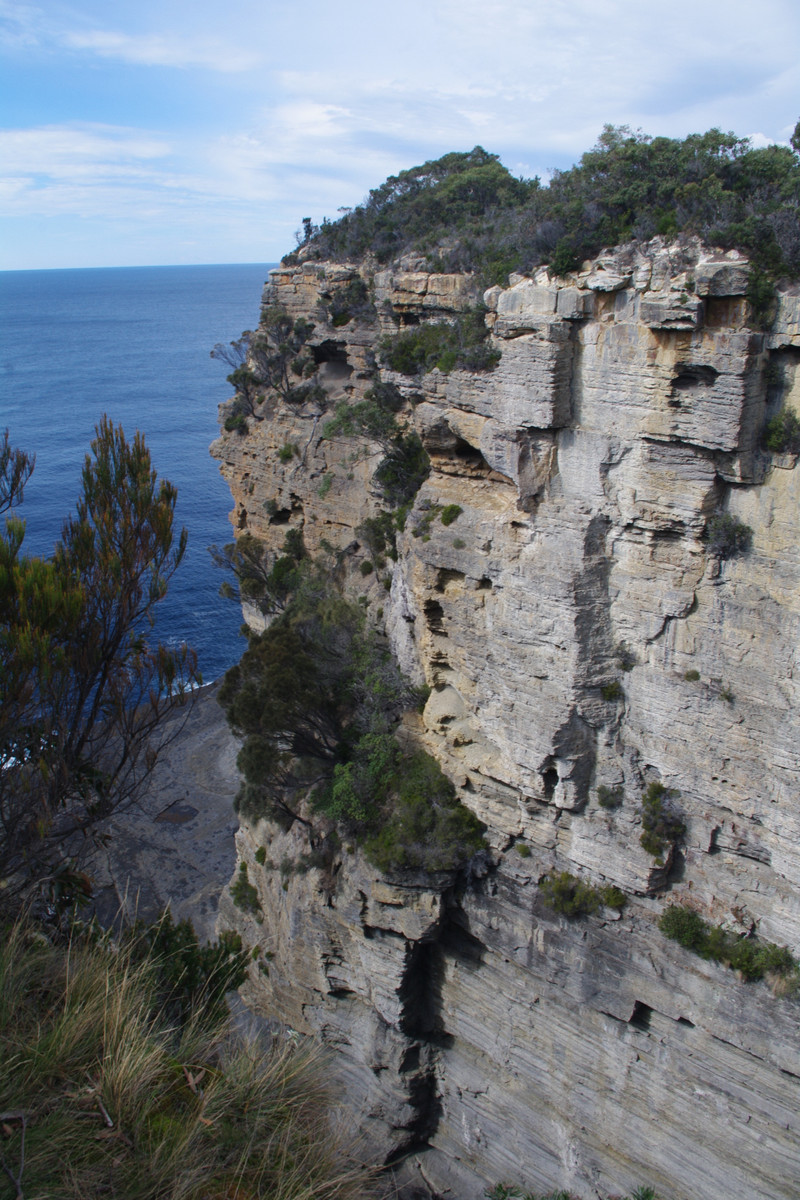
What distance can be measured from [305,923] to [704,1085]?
10992 millimetres

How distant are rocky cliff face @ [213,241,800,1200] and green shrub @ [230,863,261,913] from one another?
1579mm

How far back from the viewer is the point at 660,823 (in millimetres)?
18172

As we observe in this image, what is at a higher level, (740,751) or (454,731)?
(740,751)

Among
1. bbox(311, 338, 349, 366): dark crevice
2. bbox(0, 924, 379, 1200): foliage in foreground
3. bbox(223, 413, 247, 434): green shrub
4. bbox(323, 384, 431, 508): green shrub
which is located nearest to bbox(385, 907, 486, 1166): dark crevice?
bbox(0, 924, 379, 1200): foliage in foreground

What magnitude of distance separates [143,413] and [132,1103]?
83452mm

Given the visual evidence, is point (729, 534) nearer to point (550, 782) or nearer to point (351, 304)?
point (550, 782)

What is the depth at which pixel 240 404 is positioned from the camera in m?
34.7

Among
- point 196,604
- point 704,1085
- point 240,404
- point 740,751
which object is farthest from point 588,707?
point 196,604

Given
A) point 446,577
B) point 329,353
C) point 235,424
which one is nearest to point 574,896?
point 446,577

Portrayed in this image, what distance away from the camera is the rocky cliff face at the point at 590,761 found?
16047mm

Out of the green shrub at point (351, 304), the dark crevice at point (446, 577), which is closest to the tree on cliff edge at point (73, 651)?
the dark crevice at point (446, 577)

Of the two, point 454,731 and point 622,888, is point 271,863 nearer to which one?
point 454,731

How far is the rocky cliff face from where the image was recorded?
52.6 feet

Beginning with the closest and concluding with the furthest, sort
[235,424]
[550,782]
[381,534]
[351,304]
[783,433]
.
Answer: [783,433] < [550,782] < [381,534] < [351,304] < [235,424]
